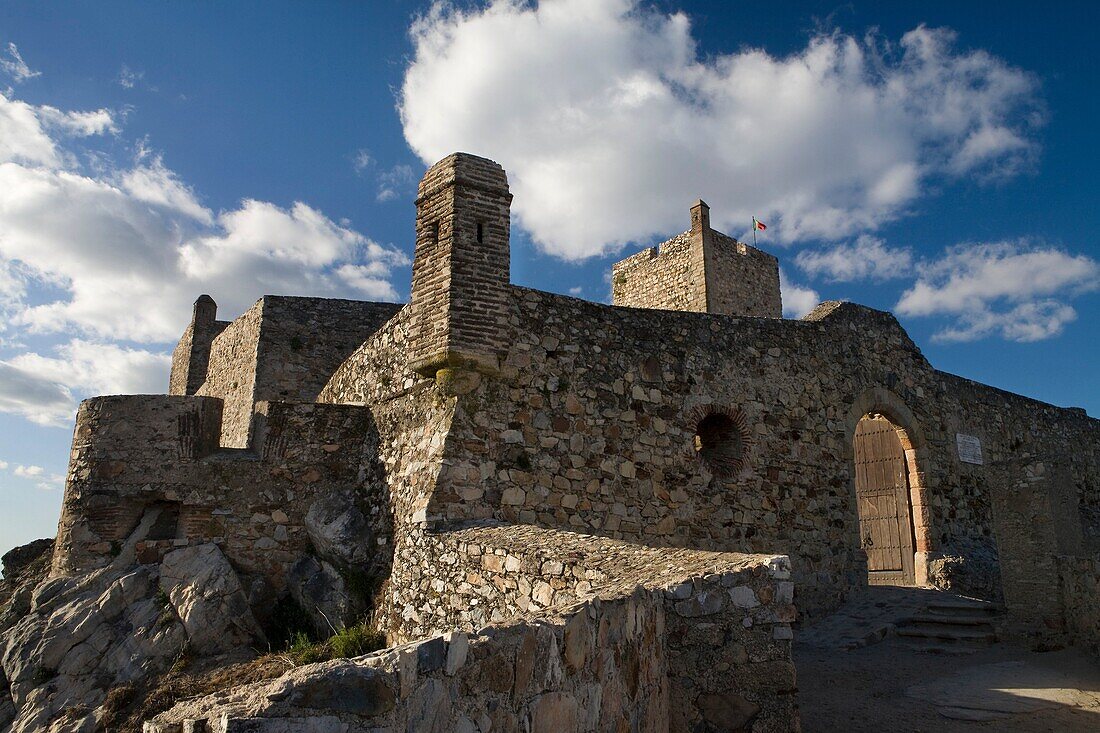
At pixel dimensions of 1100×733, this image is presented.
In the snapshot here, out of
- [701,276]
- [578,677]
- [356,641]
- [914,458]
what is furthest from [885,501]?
[578,677]

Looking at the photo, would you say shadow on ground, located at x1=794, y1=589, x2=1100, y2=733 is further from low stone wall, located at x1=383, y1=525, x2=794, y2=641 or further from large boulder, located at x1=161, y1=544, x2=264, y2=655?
large boulder, located at x1=161, y1=544, x2=264, y2=655

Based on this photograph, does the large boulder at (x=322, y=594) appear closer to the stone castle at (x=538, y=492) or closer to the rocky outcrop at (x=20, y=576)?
the stone castle at (x=538, y=492)

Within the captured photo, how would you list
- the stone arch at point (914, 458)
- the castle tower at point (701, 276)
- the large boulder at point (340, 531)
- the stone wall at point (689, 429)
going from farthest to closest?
→ the castle tower at point (701, 276), the stone arch at point (914, 458), the large boulder at point (340, 531), the stone wall at point (689, 429)

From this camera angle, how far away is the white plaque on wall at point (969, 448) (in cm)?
1263

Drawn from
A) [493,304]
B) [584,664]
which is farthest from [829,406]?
[584,664]

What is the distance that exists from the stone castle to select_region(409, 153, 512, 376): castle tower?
0.08ft

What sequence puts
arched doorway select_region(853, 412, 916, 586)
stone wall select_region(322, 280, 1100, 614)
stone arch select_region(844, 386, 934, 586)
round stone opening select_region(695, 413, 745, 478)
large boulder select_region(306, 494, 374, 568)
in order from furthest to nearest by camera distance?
arched doorway select_region(853, 412, 916, 586)
stone arch select_region(844, 386, 934, 586)
round stone opening select_region(695, 413, 745, 478)
large boulder select_region(306, 494, 374, 568)
stone wall select_region(322, 280, 1100, 614)

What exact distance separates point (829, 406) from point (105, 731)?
9.37 metres

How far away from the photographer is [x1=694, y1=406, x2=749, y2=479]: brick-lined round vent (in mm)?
9258

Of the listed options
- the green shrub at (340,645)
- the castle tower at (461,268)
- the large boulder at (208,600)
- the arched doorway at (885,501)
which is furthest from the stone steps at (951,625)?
the large boulder at (208,600)

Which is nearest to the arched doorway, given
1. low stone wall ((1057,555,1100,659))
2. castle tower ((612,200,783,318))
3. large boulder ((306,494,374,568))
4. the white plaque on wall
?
the white plaque on wall

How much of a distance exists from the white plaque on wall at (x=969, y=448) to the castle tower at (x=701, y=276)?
6141 mm

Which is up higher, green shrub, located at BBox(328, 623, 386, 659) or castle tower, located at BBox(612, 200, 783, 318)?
castle tower, located at BBox(612, 200, 783, 318)

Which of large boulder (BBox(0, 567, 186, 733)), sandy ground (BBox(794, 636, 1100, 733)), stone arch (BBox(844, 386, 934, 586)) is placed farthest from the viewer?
stone arch (BBox(844, 386, 934, 586))
